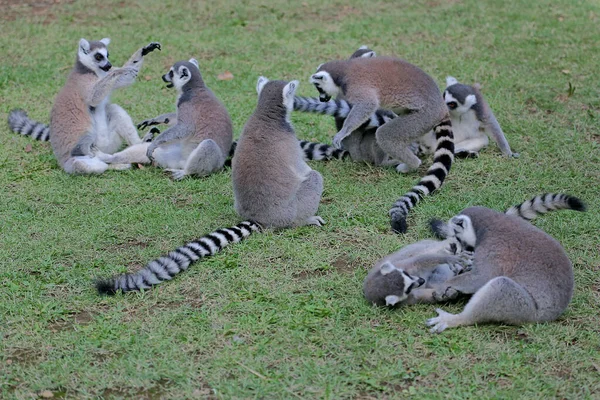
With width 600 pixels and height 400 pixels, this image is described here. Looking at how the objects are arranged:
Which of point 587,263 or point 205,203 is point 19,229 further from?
point 587,263

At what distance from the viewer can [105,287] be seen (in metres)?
4.86

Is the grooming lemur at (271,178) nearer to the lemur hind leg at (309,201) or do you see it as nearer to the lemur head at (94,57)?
the lemur hind leg at (309,201)

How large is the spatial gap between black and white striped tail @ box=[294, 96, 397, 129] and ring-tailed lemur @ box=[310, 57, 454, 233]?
114mm

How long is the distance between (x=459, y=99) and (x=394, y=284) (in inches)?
131

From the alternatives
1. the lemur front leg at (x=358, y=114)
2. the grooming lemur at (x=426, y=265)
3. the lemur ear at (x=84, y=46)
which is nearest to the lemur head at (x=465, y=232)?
the grooming lemur at (x=426, y=265)

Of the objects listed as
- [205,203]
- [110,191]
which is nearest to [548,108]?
[205,203]

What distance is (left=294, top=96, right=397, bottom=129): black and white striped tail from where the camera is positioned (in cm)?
641

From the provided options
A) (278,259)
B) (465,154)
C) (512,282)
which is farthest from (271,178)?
(465,154)

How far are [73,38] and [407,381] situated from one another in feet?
29.7

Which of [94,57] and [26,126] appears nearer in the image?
[94,57]

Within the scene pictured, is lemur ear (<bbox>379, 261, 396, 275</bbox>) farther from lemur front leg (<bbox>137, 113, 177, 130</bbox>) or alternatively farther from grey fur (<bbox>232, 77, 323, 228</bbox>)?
lemur front leg (<bbox>137, 113, 177, 130</bbox>)

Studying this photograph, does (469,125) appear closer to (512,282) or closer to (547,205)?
(547,205)

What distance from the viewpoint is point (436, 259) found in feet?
15.7

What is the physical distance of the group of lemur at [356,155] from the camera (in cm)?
446
